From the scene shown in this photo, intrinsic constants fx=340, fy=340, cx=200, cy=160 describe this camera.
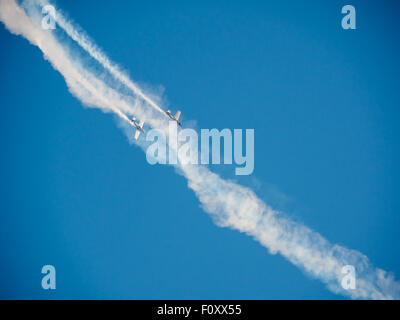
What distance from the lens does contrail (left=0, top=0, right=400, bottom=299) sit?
30969 mm

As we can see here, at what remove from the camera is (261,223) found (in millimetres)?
32750

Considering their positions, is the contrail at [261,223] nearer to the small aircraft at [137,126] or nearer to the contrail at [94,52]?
the contrail at [94,52]

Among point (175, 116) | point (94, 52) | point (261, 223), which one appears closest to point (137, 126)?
point (175, 116)

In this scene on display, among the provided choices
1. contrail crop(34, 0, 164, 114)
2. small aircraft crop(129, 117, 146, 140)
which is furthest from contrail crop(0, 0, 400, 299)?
small aircraft crop(129, 117, 146, 140)

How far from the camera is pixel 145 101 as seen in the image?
31.6m

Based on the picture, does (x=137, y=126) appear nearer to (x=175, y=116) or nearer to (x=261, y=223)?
(x=175, y=116)

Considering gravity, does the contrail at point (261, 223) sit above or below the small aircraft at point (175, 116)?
below

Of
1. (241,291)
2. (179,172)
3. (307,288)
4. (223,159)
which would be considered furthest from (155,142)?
(307,288)

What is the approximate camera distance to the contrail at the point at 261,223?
3097 cm

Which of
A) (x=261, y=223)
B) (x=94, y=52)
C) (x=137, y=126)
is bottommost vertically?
(x=261, y=223)

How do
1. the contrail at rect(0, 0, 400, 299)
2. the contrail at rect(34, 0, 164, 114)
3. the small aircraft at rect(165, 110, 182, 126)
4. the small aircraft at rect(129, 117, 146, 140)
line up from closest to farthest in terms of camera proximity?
the contrail at rect(34, 0, 164, 114) → the contrail at rect(0, 0, 400, 299) → the small aircraft at rect(165, 110, 182, 126) → the small aircraft at rect(129, 117, 146, 140)

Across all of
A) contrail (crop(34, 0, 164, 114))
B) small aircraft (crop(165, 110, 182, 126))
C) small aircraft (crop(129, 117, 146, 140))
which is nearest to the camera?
contrail (crop(34, 0, 164, 114))

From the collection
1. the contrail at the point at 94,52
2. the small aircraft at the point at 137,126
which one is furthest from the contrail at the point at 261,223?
the small aircraft at the point at 137,126

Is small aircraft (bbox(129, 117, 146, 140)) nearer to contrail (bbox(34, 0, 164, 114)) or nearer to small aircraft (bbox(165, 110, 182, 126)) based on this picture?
contrail (bbox(34, 0, 164, 114))
